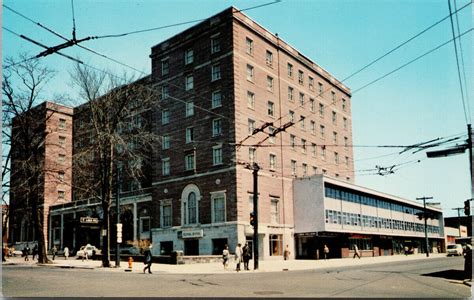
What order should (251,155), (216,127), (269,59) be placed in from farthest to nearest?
1. (269,59)
2. (216,127)
3. (251,155)

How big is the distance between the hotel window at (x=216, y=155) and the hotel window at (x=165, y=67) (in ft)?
37.6

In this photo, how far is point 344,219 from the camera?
161 ft

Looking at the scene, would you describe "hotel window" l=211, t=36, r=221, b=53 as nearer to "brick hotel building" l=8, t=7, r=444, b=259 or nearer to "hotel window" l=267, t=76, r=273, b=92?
"brick hotel building" l=8, t=7, r=444, b=259

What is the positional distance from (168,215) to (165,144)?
24.0ft

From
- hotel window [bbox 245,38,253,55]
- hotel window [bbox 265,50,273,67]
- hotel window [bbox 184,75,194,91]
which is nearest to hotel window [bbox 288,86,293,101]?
hotel window [bbox 265,50,273,67]

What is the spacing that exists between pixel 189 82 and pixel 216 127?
652 centimetres

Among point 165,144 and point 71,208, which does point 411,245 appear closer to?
point 165,144

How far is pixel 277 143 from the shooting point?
4597 centimetres

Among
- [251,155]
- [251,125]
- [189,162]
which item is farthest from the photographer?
[189,162]

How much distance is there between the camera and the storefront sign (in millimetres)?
42156

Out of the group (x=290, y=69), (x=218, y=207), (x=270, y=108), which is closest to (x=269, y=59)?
(x=290, y=69)

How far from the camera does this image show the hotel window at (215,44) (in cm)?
4433

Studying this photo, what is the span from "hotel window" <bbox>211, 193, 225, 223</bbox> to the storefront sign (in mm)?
1637

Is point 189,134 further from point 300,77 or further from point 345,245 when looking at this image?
point 345,245
